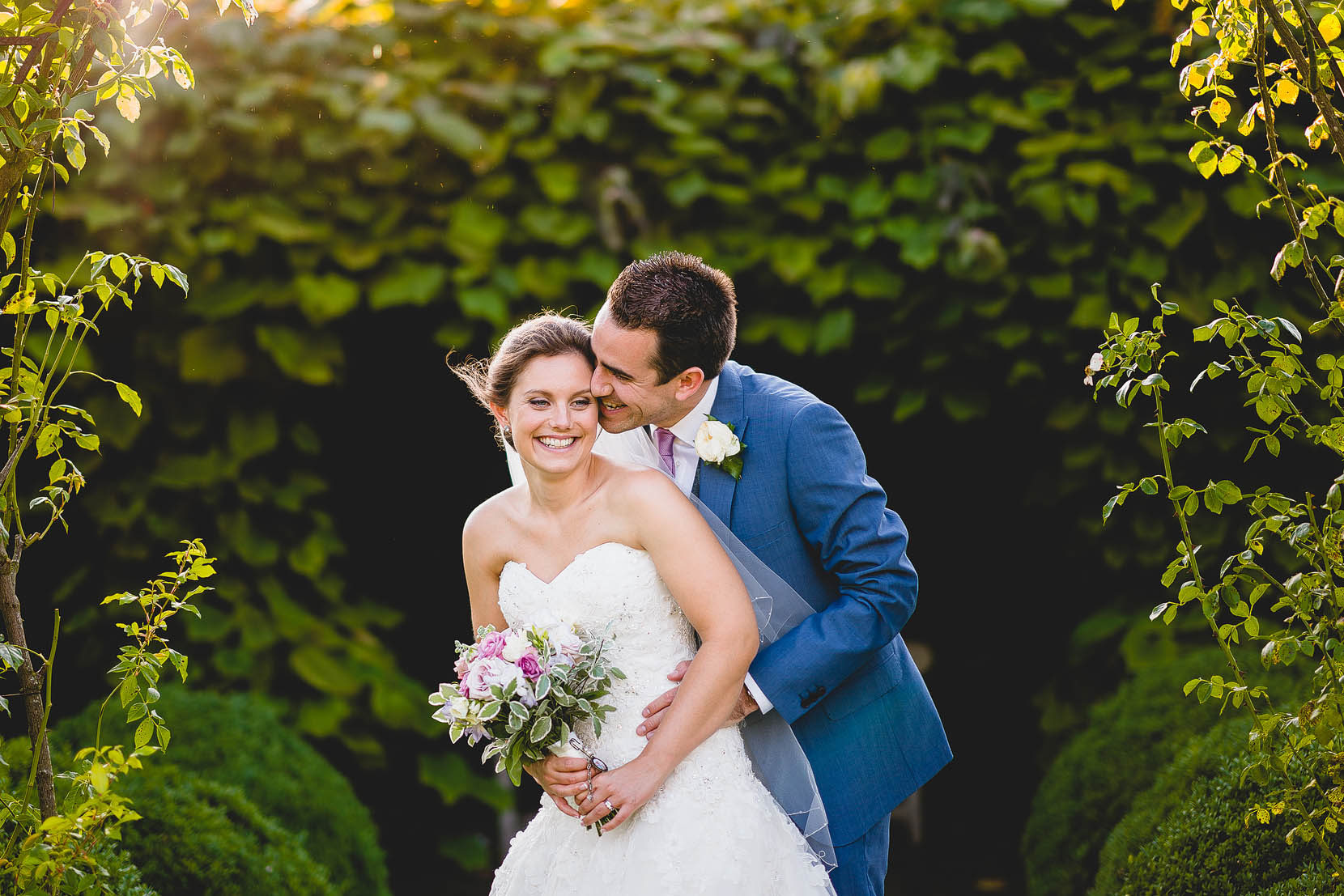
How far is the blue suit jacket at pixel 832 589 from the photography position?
272 centimetres

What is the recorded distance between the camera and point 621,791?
2.49 meters

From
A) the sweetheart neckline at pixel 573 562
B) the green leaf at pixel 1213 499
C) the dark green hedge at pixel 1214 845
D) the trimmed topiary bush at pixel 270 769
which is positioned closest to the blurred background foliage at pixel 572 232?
the trimmed topiary bush at pixel 270 769

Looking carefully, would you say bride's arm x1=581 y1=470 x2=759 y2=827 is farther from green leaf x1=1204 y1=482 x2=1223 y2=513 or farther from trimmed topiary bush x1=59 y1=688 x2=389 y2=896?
trimmed topiary bush x1=59 y1=688 x2=389 y2=896

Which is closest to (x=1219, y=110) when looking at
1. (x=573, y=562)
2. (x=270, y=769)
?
(x=573, y=562)

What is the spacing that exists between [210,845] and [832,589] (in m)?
1.69

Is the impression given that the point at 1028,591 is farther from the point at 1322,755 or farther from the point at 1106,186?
the point at 1322,755

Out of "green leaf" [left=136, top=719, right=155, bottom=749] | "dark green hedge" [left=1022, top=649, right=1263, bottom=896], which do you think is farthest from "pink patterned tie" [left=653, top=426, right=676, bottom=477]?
"dark green hedge" [left=1022, top=649, right=1263, bottom=896]

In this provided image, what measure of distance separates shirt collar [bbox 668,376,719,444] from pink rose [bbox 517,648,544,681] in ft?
2.63

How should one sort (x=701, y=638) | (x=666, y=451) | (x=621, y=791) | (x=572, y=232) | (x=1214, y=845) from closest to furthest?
(x=621, y=791) < (x=701, y=638) < (x=1214, y=845) < (x=666, y=451) < (x=572, y=232)

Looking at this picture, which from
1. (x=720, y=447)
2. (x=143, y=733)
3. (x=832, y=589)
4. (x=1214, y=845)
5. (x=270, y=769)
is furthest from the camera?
(x=270, y=769)

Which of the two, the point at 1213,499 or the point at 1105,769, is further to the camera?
the point at 1105,769

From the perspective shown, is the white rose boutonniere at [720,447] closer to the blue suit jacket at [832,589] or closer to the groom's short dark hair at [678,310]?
the blue suit jacket at [832,589]

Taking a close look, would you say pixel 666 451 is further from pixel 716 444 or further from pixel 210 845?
pixel 210 845

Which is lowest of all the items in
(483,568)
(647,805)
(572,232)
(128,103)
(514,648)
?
(647,805)
